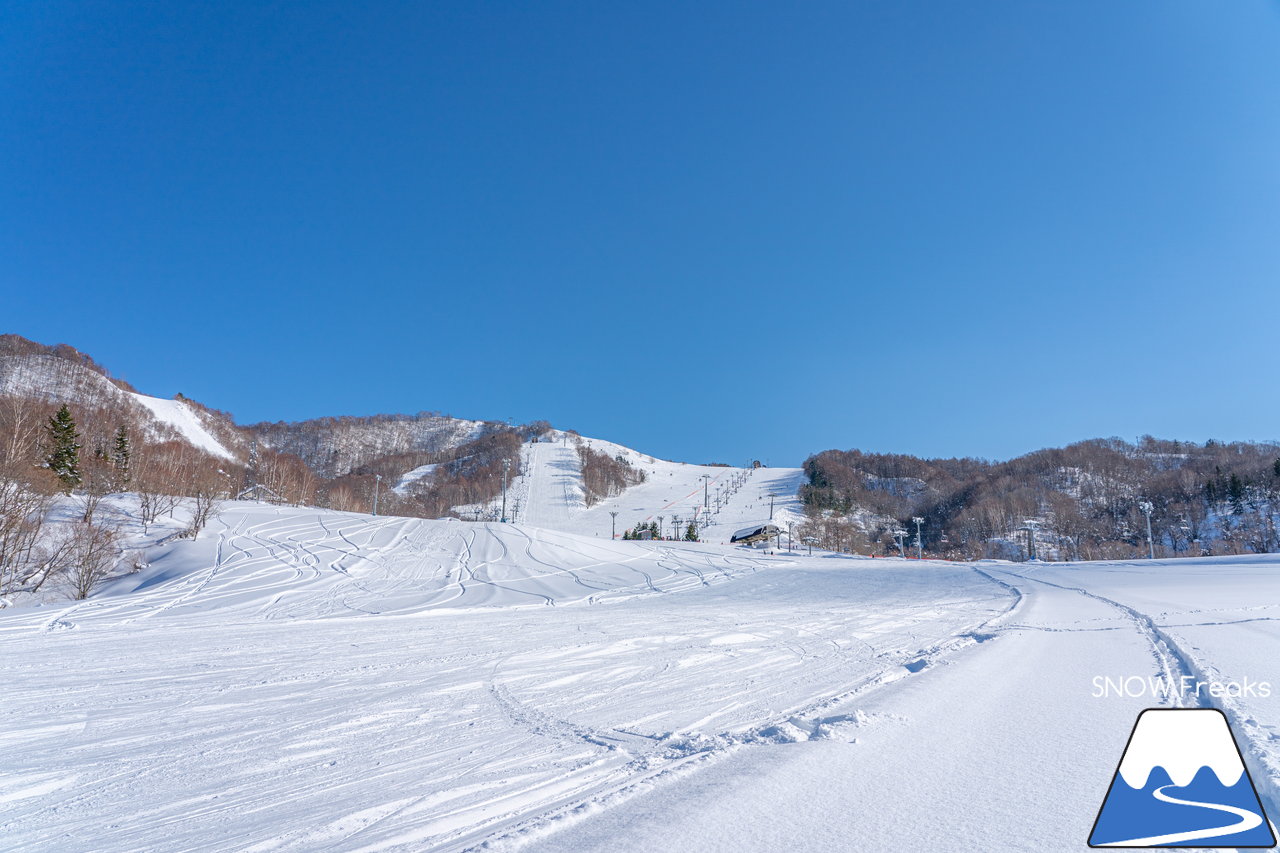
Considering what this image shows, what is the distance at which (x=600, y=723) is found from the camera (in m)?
4.41

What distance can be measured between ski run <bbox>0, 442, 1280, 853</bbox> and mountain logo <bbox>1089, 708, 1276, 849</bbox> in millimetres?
193

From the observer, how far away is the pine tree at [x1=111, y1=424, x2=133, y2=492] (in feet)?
150

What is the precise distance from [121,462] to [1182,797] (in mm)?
71078

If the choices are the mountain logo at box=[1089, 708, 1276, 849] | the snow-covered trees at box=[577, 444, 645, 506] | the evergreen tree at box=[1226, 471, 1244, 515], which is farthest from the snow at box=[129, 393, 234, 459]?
the evergreen tree at box=[1226, 471, 1244, 515]

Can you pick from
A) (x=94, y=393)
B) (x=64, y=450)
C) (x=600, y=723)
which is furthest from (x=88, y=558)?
(x=94, y=393)

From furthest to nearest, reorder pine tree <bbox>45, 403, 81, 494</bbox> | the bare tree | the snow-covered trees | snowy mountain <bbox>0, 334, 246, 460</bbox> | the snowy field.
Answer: snowy mountain <bbox>0, 334, 246, 460</bbox>
the snow-covered trees
pine tree <bbox>45, 403, 81, 494</bbox>
the bare tree
the snowy field

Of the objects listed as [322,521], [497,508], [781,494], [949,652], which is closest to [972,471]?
[781,494]

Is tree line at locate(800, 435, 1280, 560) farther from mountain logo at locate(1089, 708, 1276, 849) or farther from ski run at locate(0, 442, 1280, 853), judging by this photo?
mountain logo at locate(1089, 708, 1276, 849)

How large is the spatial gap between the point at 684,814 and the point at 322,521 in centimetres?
3717

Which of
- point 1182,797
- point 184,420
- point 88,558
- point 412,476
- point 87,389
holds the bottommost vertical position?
point 88,558

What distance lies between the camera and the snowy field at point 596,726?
259 cm

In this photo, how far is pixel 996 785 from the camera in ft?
9.29

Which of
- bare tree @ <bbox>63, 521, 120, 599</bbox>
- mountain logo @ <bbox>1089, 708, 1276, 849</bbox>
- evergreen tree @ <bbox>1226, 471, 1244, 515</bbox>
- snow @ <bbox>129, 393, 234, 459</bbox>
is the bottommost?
bare tree @ <bbox>63, 521, 120, 599</bbox>

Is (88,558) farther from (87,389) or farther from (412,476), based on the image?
(87,389)
